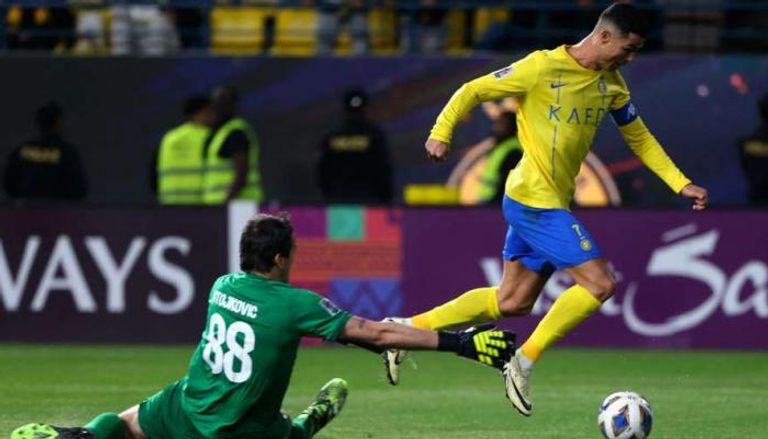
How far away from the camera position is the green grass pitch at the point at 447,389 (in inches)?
428

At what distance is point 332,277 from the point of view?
16094 millimetres

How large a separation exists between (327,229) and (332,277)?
0.40 meters

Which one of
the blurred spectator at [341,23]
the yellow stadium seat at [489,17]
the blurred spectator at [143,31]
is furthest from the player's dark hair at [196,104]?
the yellow stadium seat at [489,17]

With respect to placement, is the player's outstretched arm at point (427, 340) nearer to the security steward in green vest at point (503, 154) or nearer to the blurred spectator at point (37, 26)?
the security steward in green vest at point (503, 154)

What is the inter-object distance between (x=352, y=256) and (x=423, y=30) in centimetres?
390

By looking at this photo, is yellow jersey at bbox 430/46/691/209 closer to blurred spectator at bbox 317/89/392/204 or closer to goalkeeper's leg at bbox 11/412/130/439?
goalkeeper's leg at bbox 11/412/130/439

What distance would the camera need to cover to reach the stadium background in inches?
510

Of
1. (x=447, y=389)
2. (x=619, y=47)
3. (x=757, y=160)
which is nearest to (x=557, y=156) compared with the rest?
(x=619, y=47)

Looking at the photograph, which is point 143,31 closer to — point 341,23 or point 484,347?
point 341,23

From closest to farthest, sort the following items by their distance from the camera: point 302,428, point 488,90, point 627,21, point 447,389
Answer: point 302,428
point 627,21
point 488,90
point 447,389

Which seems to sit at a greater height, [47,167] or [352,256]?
[47,167]

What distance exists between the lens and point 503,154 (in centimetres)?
1728

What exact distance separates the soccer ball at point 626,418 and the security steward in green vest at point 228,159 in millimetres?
7759

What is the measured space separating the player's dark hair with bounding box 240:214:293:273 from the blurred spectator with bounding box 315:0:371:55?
10551 millimetres
